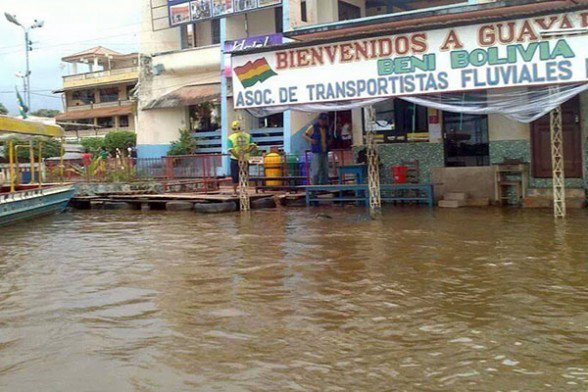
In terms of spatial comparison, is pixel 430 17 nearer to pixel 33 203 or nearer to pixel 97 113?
pixel 33 203

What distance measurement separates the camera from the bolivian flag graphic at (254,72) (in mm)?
12242

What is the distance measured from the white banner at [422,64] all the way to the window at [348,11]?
11.2 meters

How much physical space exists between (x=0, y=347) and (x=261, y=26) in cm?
2154

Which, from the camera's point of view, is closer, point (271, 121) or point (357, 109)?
point (357, 109)

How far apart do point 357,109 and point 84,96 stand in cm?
4395

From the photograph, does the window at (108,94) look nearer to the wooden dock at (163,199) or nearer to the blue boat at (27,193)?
the wooden dock at (163,199)

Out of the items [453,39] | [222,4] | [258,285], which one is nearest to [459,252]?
[258,285]

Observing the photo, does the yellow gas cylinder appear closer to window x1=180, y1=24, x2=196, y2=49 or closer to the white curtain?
the white curtain

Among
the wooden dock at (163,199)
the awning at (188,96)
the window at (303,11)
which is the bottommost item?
the wooden dock at (163,199)

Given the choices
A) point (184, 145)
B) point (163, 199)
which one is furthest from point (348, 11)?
point (163, 199)

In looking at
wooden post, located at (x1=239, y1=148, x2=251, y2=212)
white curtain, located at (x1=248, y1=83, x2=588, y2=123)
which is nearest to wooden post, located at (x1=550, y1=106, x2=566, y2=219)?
white curtain, located at (x1=248, y1=83, x2=588, y2=123)

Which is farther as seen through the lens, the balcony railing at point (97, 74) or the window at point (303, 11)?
the balcony railing at point (97, 74)

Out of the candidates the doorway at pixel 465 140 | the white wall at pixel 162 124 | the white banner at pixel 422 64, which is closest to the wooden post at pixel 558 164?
the white banner at pixel 422 64

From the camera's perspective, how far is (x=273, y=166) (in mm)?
17469
